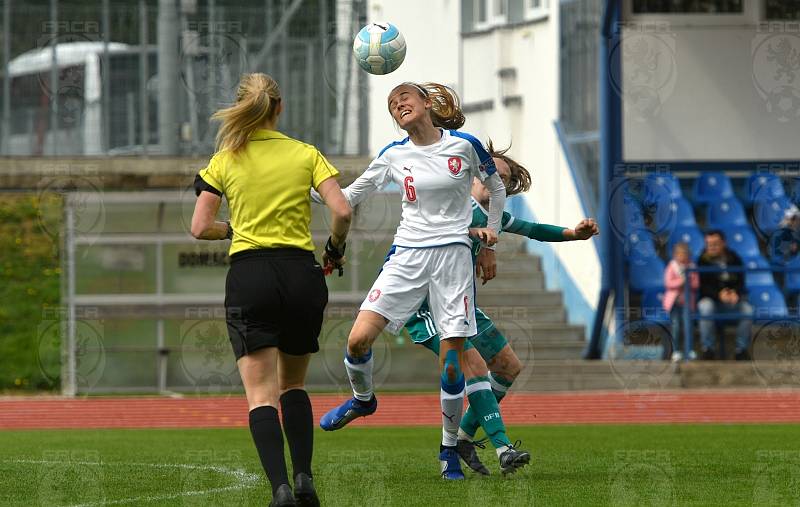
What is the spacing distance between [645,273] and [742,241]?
64.7 inches

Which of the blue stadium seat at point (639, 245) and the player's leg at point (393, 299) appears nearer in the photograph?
the player's leg at point (393, 299)

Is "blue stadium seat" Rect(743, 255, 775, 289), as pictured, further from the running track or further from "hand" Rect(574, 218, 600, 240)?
"hand" Rect(574, 218, 600, 240)

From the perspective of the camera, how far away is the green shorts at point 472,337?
8.85m

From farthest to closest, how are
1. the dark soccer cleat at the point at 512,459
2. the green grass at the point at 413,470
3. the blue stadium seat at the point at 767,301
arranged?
the blue stadium seat at the point at 767,301 < the dark soccer cleat at the point at 512,459 < the green grass at the point at 413,470

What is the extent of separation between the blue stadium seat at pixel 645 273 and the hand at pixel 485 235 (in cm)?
1274

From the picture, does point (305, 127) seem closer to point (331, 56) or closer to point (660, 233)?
point (331, 56)

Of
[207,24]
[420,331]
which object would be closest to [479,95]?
[207,24]

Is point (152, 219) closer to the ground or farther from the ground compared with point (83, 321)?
farther from the ground

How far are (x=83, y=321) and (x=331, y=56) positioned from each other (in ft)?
16.0

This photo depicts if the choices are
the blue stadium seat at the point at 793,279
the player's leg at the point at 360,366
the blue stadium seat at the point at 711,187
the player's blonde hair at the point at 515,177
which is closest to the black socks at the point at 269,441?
the player's leg at the point at 360,366

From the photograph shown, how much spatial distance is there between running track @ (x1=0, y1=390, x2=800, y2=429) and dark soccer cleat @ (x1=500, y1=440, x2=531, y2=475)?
6.98 metres

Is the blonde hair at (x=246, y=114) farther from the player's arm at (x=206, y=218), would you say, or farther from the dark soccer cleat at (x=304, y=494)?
the dark soccer cleat at (x=304, y=494)

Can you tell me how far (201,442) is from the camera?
1265cm

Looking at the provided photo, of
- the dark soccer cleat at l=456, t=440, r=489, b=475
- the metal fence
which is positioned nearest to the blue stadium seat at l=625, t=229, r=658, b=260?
the metal fence
